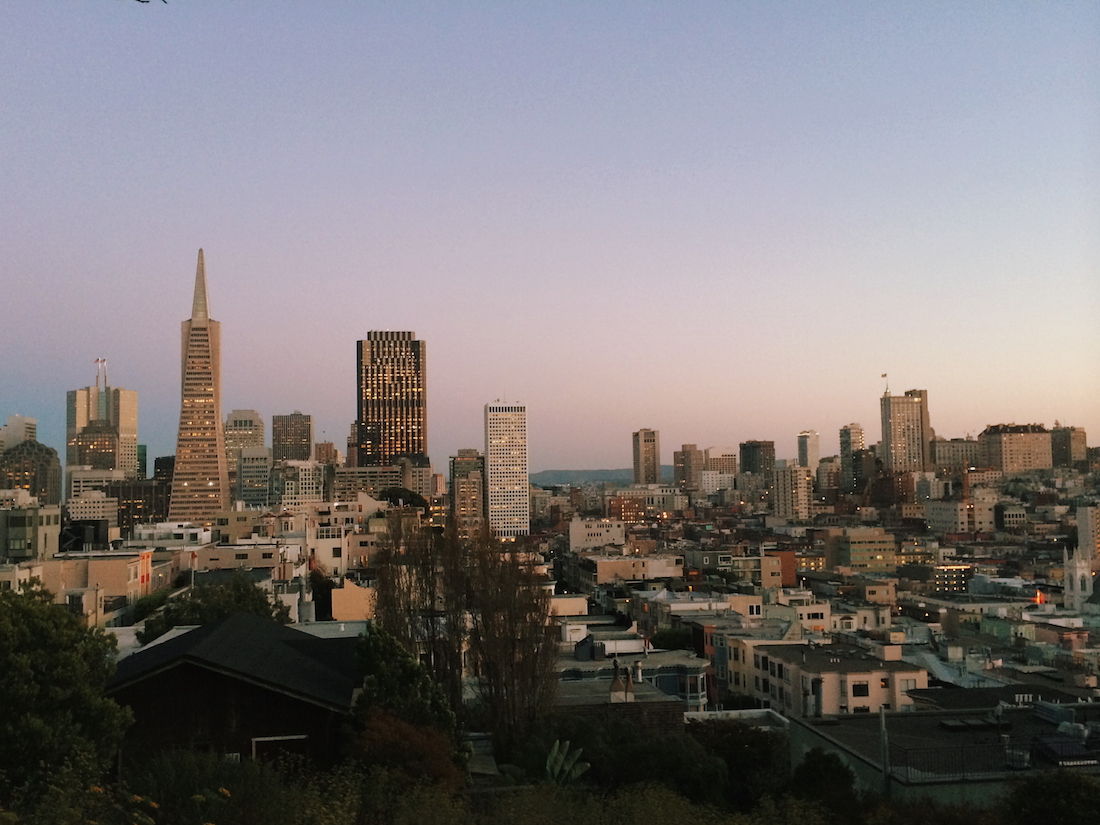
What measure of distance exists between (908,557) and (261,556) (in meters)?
73.1

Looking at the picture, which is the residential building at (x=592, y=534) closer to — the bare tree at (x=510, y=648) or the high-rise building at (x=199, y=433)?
the high-rise building at (x=199, y=433)

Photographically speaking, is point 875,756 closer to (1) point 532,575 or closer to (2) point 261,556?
(1) point 532,575

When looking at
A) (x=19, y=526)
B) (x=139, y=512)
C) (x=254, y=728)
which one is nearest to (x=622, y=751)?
(x=254, y=728)

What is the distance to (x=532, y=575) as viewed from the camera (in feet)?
75.3

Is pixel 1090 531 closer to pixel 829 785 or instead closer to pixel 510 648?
pixel 510 648

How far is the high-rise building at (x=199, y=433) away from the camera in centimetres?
12669

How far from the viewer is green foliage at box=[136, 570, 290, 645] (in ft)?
101

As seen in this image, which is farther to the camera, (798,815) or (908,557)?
(908,557)

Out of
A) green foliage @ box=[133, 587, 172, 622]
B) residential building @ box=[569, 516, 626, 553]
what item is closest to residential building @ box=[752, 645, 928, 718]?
green foliage @ box=[133, 587, 172, 622]

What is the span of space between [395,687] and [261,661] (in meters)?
2.15

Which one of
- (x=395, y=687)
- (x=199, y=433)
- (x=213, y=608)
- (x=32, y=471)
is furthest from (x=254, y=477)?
(x=395, y=687)

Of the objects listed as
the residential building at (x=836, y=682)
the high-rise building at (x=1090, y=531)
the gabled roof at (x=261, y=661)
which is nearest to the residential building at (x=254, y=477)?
the high-rise building at (x=1090, y=531)

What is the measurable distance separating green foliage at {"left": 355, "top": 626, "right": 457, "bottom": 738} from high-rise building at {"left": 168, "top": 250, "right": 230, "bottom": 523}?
117 m

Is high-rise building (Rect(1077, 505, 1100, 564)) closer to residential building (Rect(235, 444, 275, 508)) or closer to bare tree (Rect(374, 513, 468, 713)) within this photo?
bare tree (Rect(374, 513, 468, 713))
